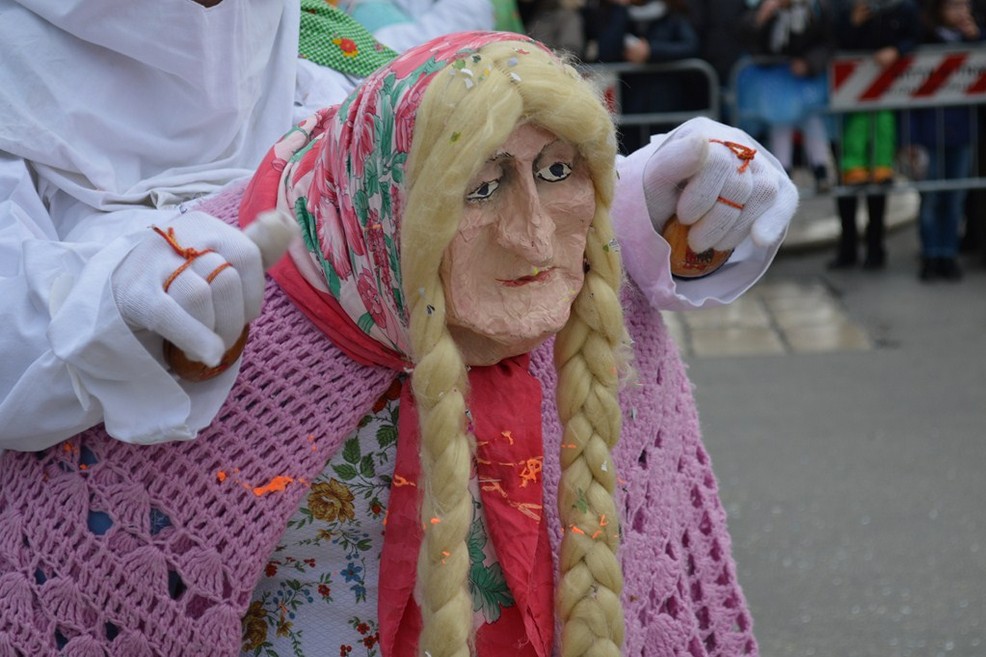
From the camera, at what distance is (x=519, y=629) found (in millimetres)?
1993

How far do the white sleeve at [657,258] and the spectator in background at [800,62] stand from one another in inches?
247

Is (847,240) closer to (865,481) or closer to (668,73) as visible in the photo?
(668,73)

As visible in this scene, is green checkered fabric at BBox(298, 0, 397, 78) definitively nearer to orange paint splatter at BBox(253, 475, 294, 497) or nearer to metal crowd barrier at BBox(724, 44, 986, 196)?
orange paint splatter at BBox(253, 475, 294, 497)

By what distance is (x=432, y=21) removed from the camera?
3.05 meters

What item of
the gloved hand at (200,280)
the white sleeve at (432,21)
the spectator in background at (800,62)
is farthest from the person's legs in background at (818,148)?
the gloved hand at (200,280)

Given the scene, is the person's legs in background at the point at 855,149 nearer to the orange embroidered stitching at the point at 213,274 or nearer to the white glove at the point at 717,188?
the white glove at the point at 717,188

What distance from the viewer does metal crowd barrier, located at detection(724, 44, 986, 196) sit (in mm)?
8211

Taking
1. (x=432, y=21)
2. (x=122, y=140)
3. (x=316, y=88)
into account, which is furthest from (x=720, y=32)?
(x=122, y=140)

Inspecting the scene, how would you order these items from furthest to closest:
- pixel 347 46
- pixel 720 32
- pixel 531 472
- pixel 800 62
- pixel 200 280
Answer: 1. pixel 720 32
2. pixel 800 62
3. pixel 347 46
4. pixel 531 472
5. pixel 200 280

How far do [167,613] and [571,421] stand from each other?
22.3 inches

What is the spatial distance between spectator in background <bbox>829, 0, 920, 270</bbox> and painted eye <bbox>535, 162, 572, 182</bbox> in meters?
6.79

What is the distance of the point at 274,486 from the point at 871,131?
279 inches

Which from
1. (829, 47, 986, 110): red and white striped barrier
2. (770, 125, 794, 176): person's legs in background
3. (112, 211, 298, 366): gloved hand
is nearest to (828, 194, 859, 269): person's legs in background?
(770, 125, 794, 176): person's legs in background

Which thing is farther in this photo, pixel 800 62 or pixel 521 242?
pixel 800 62
